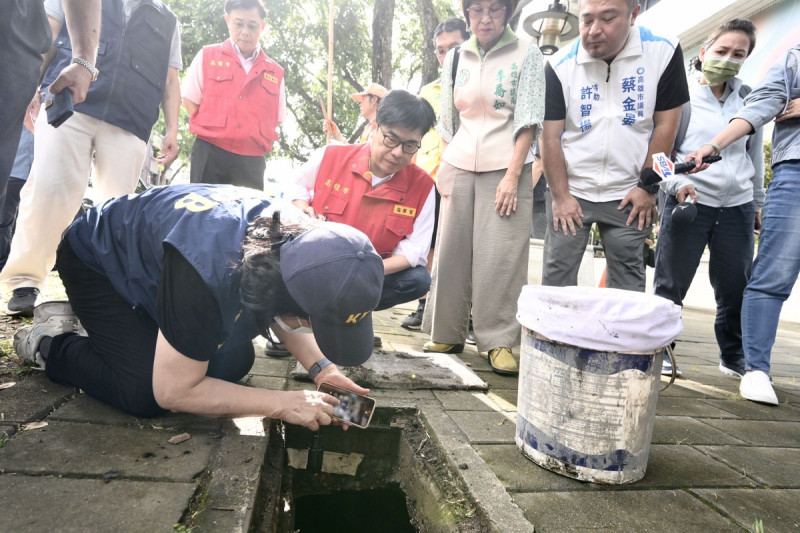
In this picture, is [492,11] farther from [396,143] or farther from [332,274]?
[332,274]

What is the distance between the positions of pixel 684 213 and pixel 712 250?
1.73 ft

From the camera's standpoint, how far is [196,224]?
1559 millimetres

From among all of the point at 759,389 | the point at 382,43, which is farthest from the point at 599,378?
the point at 382,43

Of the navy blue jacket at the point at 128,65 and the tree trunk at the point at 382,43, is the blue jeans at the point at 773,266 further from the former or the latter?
the tree trunk at the point at 382,43

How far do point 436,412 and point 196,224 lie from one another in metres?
1.23

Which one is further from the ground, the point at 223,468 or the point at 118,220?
the point at 118,220

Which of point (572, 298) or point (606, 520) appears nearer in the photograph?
point (606, 520)

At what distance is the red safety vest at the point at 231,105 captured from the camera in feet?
12.9

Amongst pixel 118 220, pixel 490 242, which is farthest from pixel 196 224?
pixel 490 242

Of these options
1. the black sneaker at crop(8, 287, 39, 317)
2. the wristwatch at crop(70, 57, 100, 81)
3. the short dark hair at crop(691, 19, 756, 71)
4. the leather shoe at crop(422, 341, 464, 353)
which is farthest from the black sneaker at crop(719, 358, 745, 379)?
the black sneaker at crop(8, 287, 39, 317)

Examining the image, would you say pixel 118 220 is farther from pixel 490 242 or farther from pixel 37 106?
pixel 490 242

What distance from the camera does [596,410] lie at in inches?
64.6

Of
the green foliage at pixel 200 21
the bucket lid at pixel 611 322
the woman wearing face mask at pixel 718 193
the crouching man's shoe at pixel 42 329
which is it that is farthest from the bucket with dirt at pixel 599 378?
the green foliage at pixel 200 21

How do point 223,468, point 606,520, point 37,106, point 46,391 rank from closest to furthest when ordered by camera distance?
point 606,520
point 223,468
point 46,391
point 37,106
